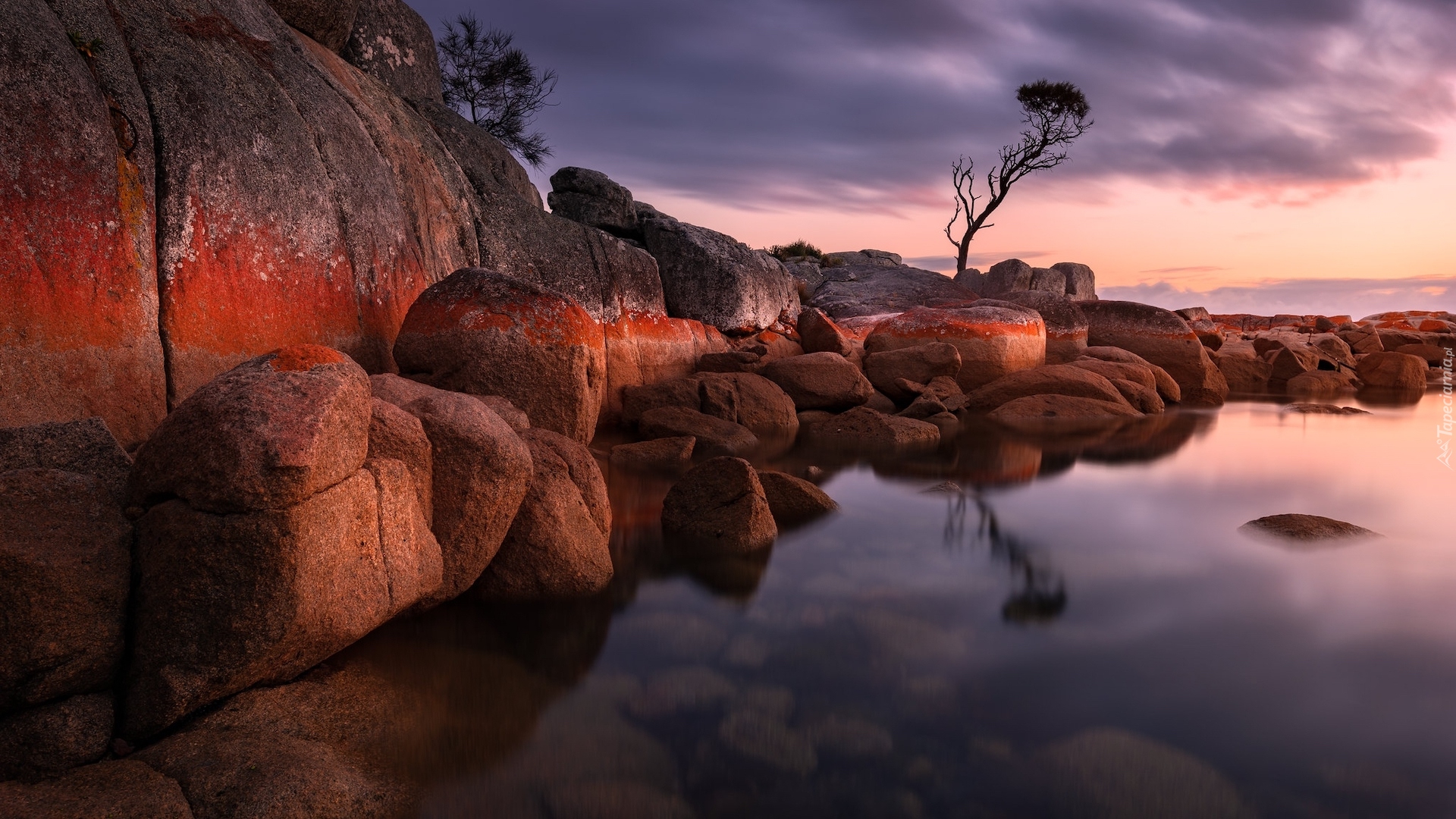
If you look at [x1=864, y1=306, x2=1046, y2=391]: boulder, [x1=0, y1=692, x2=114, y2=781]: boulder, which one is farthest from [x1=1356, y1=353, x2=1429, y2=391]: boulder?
[x1=0, y1=692, x2=114, y2=781]: boulder

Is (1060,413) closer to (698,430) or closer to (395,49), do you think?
(698,430)

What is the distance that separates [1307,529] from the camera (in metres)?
5.01

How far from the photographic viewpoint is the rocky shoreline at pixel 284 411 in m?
2.10

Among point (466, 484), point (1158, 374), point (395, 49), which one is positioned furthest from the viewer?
point (1158, 374)

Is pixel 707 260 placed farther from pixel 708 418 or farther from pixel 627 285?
pixel 708 418

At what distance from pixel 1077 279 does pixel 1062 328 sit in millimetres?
14791

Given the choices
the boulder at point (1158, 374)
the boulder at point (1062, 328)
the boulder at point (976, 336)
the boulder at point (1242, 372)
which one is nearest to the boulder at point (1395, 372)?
the boulder at point (1242, 372)

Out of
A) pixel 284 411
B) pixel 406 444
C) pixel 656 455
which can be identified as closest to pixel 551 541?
pixel 406 444

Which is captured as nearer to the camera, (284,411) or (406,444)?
(284,411)

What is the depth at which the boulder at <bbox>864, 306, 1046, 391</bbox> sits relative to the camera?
11734mm

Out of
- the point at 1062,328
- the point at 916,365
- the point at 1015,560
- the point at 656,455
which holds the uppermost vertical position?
the point at 1062,328

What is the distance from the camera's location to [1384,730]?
2.76 meters

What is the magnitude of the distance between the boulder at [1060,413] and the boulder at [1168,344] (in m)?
3.99

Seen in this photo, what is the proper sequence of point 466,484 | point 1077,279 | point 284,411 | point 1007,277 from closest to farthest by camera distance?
point 284,411
point 466,484
point 1007,277
point 1077,279
